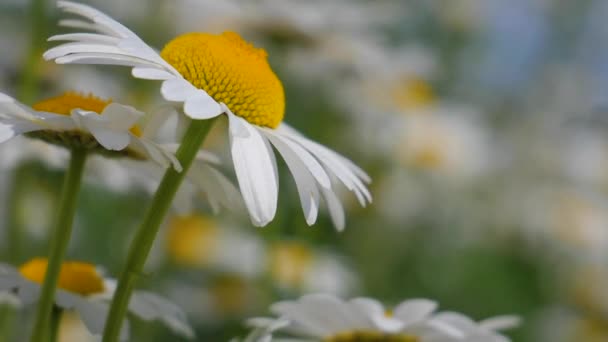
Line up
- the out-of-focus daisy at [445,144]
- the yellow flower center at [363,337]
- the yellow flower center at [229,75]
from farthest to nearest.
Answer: the out-of-focus daisy at [445,144]
the yellow flower center at [363,337]
the yellow flower center at [229,75]

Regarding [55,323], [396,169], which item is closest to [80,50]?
[55,323]

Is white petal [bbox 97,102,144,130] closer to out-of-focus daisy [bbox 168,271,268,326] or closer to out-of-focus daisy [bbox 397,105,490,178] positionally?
out-of-focus daisy [bbox 168,271,268,326]

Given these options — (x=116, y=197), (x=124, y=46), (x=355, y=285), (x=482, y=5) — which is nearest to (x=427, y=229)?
(x=355, y=285)

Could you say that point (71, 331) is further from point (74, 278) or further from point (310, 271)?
point (74, 278)

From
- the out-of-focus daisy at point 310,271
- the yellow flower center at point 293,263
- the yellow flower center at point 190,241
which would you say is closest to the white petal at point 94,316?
the out-of-focus daisy at point 310,271

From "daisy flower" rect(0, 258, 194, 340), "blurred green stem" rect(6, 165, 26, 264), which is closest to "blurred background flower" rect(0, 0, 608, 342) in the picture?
"blurred green stem" rect(6, 165, 26, 264)

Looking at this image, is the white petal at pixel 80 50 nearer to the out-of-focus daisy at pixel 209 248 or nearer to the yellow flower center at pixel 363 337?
the yellow flower center at pixel 363 337
